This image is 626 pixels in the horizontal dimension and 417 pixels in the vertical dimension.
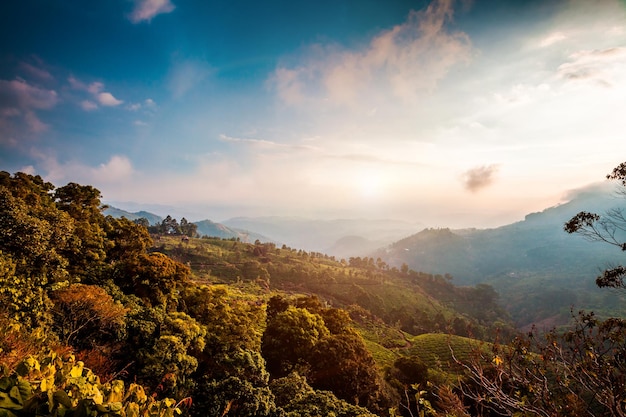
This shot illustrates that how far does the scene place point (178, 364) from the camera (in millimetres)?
15953

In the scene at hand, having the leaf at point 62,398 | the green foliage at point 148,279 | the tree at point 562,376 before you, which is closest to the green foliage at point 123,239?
the green foliage at point 148,279

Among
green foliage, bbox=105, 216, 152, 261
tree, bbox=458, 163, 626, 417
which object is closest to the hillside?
green foliage, bbox=105, 216, 152, 261

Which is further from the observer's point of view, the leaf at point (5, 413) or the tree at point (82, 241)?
the tree at point (82, 241)

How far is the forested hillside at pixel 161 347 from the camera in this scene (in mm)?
4520

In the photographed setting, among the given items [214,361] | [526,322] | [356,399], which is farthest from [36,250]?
[526,322]

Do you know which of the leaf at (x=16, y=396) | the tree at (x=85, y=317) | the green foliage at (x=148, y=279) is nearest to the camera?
the leaf at (x=16, y=396)

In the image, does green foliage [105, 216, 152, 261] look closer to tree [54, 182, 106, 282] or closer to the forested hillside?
the forested hillside

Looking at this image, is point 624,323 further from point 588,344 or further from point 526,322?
point 526,322

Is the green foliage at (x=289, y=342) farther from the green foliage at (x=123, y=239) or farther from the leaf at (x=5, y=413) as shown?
the leaf at (x=5, y=413)

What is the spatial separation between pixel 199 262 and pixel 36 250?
84174 mm

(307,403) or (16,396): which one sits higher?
(16,396)

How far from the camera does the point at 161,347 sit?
1609 cm

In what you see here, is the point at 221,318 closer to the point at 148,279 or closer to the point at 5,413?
the point at 148,279

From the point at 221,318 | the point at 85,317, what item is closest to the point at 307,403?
the point at 221,318
